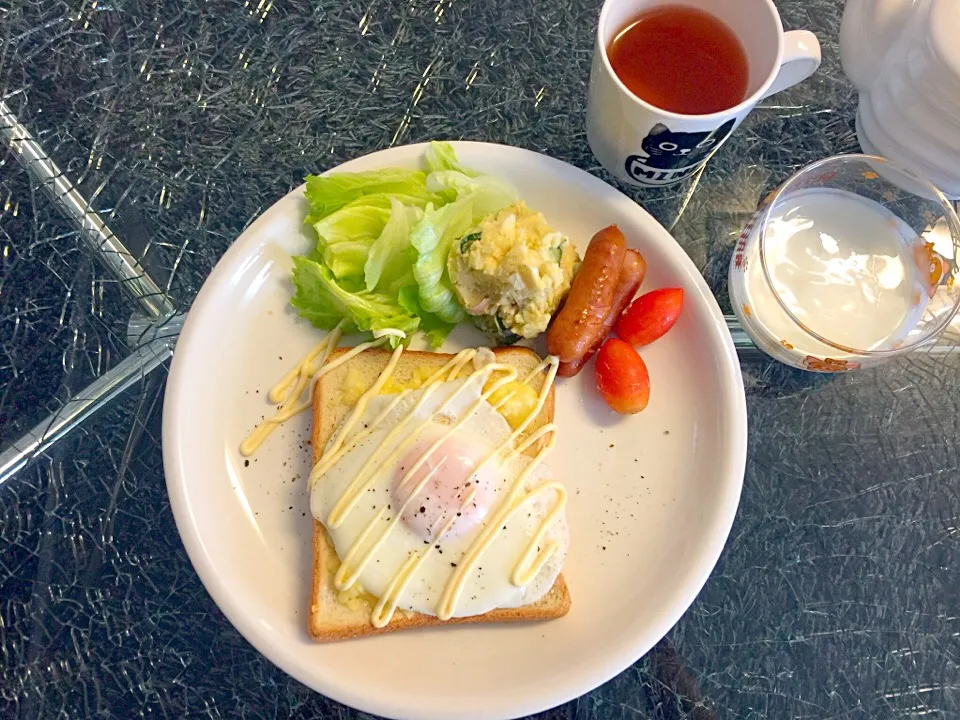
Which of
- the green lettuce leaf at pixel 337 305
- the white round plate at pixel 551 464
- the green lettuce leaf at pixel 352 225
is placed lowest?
the white round plate at pixel 551 464

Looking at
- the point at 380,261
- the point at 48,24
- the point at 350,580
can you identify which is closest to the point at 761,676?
the point at 350,580

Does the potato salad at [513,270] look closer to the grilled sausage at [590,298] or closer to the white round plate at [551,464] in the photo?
the grilled sausage at [590,298]

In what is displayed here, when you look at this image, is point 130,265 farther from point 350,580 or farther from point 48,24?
point 350,580

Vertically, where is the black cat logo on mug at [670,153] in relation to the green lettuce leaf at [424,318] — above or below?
above

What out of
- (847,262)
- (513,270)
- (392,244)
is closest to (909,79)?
(847,262)

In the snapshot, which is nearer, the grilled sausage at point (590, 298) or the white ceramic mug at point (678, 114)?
the white ceramic mug at point (678, 114)

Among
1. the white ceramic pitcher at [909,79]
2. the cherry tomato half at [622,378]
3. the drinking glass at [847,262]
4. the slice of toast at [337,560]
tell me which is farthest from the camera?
the drinking glass at [847,262]

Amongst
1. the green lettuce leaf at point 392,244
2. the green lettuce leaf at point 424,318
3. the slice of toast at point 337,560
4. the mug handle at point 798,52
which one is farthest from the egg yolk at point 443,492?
the mug handle at point 798,52

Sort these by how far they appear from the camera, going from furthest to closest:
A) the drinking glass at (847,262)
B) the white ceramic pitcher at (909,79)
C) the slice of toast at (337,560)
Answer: the drinking glass at (847,262)
the slice of toast at (337,560)
the white ceramic pitcher at (909,79)
